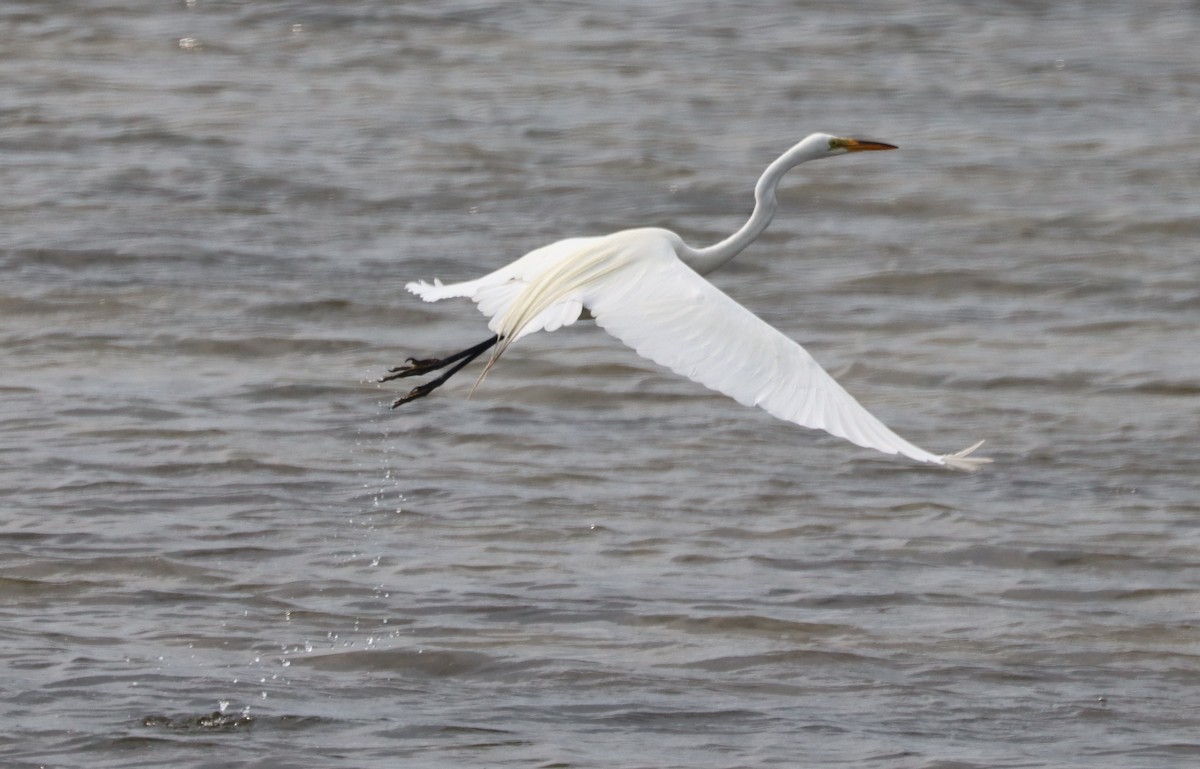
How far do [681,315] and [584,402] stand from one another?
3206mm

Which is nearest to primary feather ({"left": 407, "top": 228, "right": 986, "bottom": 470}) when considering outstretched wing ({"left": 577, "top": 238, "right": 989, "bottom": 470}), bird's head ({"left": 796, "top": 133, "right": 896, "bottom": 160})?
outstretched wing ({"left": 577, "top": 238, "right": 989, "bottom": 470})

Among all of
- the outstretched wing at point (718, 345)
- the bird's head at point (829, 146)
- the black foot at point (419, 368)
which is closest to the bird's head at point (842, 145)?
the bird's head at point (829, 146)

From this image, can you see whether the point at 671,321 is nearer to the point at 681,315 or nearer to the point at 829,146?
the point at 681,315

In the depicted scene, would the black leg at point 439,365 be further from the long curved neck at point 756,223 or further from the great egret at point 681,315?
the long curved neck at point 756,223

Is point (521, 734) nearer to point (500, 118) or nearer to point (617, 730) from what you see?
point (617, 730)

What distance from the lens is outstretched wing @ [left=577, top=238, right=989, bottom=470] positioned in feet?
14.2

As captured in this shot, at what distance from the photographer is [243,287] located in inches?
364

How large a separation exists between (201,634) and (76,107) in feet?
23.4

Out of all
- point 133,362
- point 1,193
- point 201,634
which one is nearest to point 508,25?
point 1,193

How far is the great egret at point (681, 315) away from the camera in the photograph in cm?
440

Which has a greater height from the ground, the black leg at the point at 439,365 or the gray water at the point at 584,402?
the black leg at the point at 439,365

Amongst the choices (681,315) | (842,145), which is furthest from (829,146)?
(681,315)

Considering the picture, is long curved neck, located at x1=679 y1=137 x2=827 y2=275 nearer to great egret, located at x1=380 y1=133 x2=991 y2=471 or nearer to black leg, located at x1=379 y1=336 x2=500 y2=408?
great egret, located at x1=380 y1=133 x2=991 y2=471

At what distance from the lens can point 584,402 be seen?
8109mm
